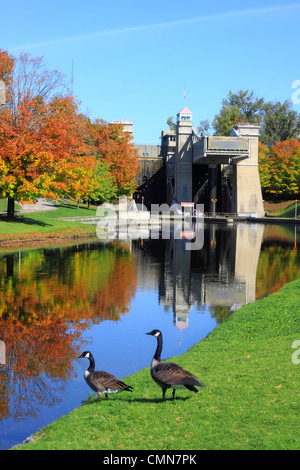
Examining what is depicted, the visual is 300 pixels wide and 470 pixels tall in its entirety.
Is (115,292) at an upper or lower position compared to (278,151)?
lower

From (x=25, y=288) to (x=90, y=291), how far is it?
2.43m

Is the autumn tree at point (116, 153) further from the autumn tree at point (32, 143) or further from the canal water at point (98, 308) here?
the canal water at point (98, 308)

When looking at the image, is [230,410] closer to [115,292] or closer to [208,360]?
[208,360]

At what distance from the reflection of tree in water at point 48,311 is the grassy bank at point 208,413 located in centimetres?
144

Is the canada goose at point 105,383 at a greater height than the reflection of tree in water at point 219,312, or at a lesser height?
greater

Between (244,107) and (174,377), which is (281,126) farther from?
(174,377)

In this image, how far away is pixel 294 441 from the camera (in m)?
6.98

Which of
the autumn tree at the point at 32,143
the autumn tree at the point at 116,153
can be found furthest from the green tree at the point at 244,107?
the autumn tree at the point at 32,143

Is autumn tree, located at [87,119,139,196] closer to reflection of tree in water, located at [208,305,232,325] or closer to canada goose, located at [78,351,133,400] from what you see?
reflection of tree in water, located at [208,305,232,325]

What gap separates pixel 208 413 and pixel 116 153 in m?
78.1

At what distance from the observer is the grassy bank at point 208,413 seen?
7242mm
